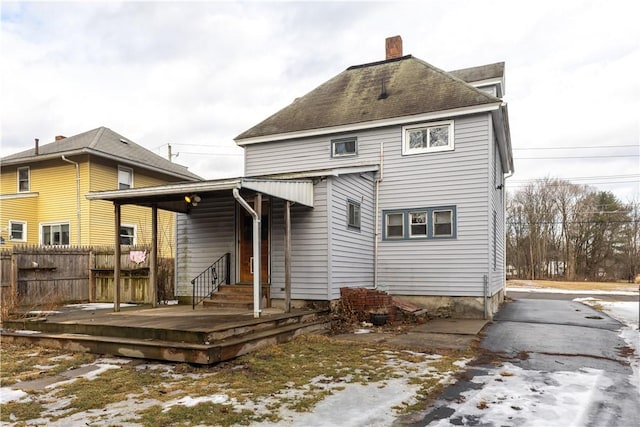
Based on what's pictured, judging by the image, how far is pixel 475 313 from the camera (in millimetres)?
11812

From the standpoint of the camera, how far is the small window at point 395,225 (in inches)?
510

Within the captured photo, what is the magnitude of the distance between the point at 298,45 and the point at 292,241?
260 inches

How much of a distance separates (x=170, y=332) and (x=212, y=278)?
4.88 meters

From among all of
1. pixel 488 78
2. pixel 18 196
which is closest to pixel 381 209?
pixel 488 78

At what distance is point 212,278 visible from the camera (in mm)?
11828

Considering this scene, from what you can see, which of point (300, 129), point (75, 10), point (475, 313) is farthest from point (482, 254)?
point (75, 10)

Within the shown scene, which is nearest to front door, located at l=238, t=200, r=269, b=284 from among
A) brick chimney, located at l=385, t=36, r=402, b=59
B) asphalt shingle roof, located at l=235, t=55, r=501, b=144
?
asphalt shingle roof, located at l=235, t=55, r=501, b=144

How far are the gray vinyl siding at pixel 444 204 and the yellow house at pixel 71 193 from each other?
33.2 feet

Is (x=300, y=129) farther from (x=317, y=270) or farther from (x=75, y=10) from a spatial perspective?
(x=75, y=10)

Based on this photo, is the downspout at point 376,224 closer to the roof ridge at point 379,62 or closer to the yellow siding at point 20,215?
the roof ridge at point 379,62

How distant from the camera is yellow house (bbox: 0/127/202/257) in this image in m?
18.7

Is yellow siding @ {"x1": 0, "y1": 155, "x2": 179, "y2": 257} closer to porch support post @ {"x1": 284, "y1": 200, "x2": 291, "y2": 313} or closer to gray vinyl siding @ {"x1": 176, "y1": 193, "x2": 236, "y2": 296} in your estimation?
gray vinyl siding @ {"x1": 176, "y1": 193, "x2": 236, "y2": 296}

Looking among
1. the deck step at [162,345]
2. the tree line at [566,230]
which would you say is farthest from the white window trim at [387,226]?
the tree line at [566,230]

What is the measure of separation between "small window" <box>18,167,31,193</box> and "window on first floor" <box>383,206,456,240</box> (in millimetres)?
17145
